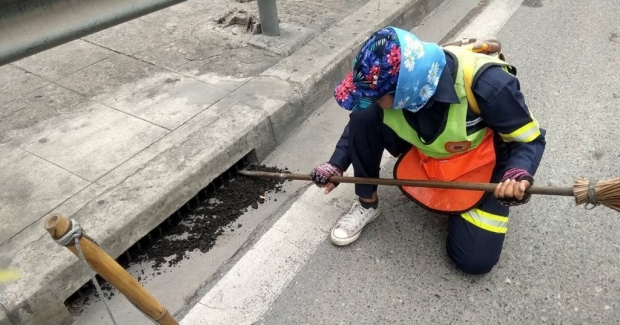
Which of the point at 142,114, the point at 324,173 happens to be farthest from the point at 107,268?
the point at 142,114

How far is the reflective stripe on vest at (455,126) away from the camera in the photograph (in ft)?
6.75

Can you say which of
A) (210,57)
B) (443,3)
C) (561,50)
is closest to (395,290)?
(210,57)

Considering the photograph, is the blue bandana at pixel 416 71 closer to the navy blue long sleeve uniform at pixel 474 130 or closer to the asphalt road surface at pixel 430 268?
the navy blue long sleeve uniform at pixel 474 130

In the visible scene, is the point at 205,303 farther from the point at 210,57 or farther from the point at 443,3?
the point at 443,3

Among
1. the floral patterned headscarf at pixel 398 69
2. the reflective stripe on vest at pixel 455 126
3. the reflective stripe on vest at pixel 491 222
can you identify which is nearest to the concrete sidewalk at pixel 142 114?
the reflective stripe on vest at pixel 455 126

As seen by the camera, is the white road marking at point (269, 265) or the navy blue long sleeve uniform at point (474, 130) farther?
the white road marking at point (269, 265)

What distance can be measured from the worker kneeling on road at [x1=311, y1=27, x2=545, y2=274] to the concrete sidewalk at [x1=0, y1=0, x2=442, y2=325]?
758mm

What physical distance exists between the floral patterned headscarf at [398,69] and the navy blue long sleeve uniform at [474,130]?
0.08 metres

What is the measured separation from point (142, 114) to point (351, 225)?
4.92 feet

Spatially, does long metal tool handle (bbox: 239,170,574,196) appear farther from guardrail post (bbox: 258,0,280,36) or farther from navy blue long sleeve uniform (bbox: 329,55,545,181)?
guardrail post (bbox: 258,0,280,36)

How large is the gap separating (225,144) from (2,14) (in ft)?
3.94

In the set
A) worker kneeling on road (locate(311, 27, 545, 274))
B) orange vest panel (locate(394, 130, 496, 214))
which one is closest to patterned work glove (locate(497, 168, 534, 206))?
worker kneeling on road (locate(311, 27, 545, 274))

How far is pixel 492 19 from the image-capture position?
15.4 feet

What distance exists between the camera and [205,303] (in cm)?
225
